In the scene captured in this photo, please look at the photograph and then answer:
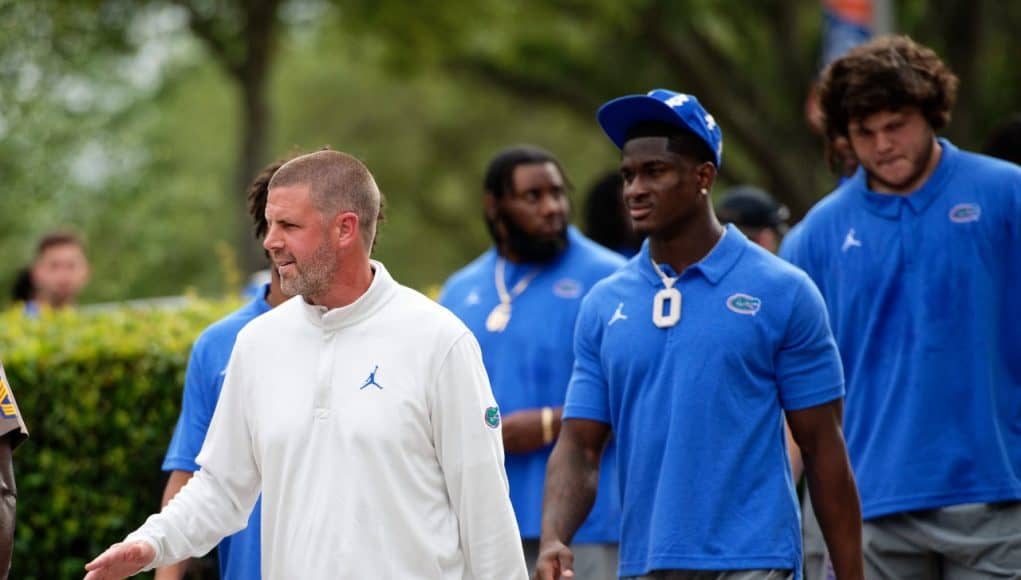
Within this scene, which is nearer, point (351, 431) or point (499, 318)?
point (351, 431)

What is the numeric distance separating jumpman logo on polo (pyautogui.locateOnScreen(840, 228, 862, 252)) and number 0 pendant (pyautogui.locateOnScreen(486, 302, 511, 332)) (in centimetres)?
169

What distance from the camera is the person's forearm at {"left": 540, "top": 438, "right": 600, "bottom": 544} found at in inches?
220

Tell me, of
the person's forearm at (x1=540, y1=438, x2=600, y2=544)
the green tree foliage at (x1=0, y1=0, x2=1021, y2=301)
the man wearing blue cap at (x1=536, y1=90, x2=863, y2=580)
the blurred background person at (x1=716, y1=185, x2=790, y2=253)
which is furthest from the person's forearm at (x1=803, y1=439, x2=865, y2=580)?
the green tree foliage at (x1=0, y1=0, x2=1021, y2=301)

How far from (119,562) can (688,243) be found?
2059 millimetres

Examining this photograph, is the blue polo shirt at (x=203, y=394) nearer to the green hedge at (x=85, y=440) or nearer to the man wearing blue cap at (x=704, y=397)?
the man wearing blue cap at (x=704, y=397)

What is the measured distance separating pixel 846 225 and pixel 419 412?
231cm

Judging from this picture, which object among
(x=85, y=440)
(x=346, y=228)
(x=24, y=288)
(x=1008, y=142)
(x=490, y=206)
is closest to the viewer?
(x=346, y=228)

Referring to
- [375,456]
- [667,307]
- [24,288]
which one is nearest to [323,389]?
[375,456]

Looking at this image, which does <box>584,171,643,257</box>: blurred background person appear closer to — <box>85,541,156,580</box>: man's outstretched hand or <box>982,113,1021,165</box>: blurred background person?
<box>982,113,1021,165</box>: blurred background person

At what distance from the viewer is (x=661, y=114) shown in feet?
18.6

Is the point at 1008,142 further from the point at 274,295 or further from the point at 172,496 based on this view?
the point at 172,496

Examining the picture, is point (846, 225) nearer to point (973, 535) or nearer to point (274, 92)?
point (973, 535)

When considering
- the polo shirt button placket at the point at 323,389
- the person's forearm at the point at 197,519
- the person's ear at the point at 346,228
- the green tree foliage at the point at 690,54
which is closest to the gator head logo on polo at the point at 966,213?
the person's ear at the point at 346,228

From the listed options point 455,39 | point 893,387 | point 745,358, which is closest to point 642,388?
point 745,358
